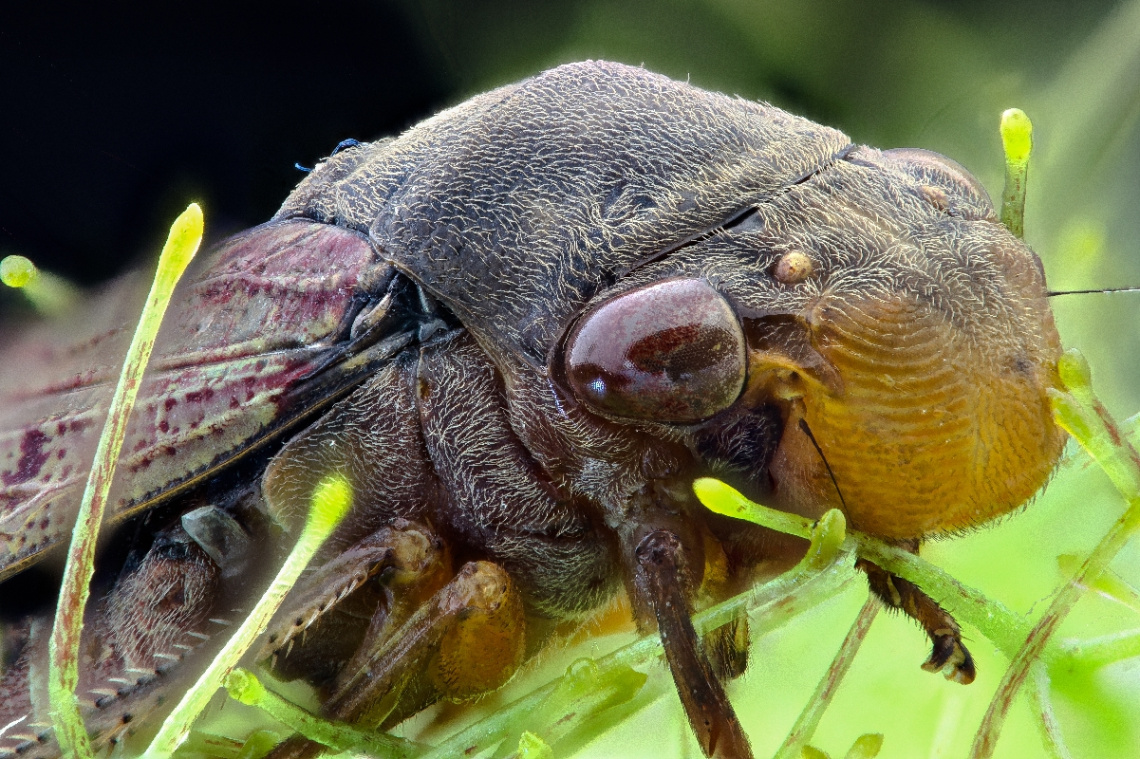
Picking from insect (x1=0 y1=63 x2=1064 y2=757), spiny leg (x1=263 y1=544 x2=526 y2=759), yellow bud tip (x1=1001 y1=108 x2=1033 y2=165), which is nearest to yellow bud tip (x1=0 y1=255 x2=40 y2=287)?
insect (x1=0 y1=63 x2=1064 y2=757)

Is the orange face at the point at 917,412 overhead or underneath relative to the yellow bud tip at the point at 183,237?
underneath

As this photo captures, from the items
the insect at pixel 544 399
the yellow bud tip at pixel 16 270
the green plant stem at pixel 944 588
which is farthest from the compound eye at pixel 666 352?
the yellow bud tip at pixel 16 270

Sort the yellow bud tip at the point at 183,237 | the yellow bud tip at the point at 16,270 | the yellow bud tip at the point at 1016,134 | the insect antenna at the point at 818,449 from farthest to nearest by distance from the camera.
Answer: the yellow bud tip at the point at 16,270, the yellow bud tip at the point at 1016,134, the insect antenna at the point at 818,449, the yellow bud tip at the point at 183,237

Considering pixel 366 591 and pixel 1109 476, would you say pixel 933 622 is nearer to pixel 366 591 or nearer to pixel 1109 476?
pixel 1109 476

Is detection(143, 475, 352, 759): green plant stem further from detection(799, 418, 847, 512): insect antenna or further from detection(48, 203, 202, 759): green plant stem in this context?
detection(799, 418, 847, 512): insect antenna

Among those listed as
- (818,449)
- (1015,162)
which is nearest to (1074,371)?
(818,449)

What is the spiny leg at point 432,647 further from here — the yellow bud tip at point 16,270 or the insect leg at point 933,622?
the yellow bud tip at point 16,270

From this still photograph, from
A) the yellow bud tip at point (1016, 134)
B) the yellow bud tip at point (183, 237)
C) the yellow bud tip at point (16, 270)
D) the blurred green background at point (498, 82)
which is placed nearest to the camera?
the yellow bud tip at point (183, 237)
